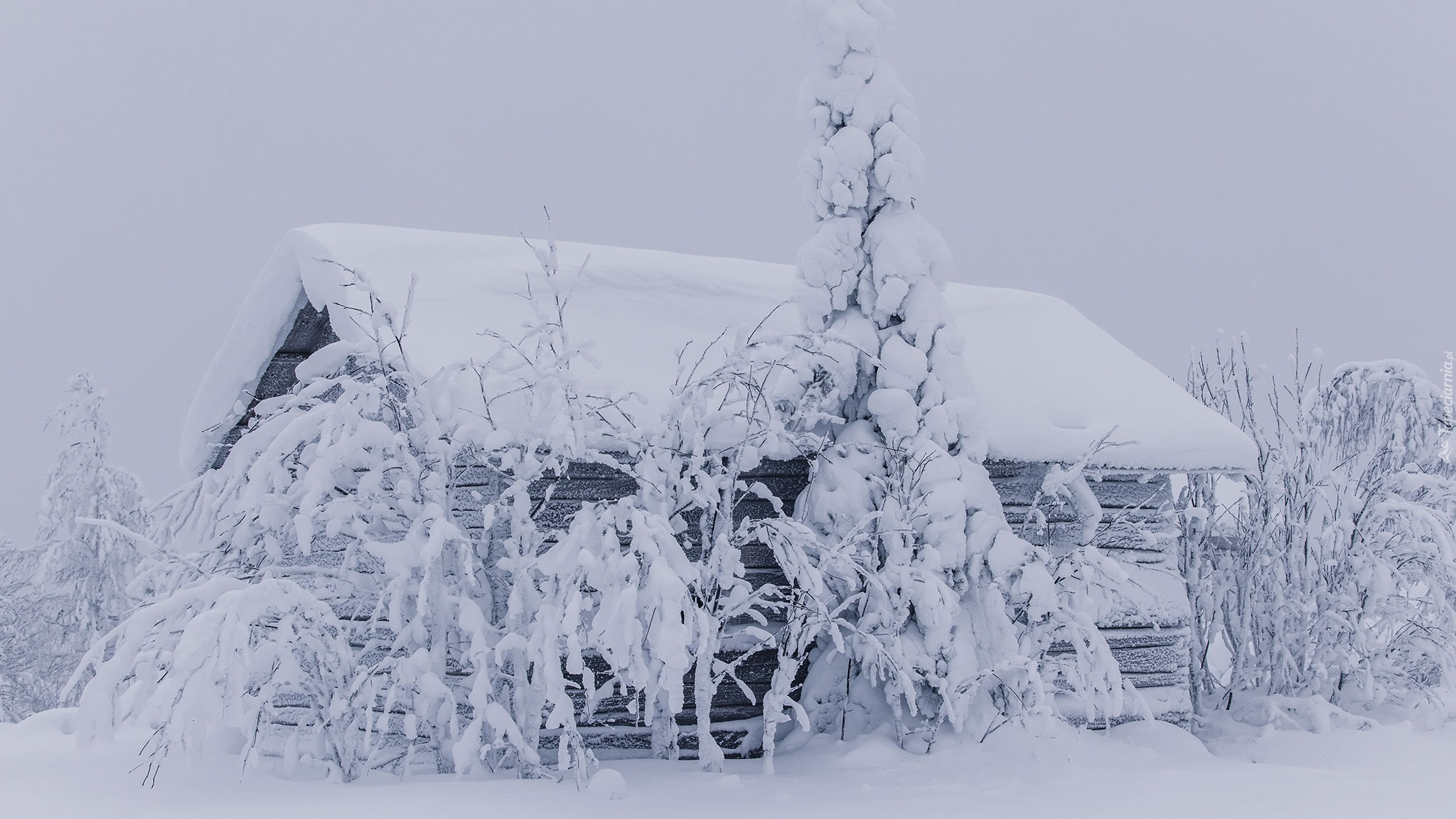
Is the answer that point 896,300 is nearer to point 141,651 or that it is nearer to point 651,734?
point 651,734

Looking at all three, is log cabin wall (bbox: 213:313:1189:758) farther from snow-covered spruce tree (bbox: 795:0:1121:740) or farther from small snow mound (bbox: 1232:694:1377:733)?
small snow mound (bbox: 1232:694:1377:733)

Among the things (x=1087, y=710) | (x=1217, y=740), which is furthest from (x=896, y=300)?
(x=1217, y=740)

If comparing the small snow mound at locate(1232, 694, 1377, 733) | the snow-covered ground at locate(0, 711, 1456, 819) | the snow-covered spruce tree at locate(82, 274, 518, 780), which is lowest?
the small snow mound at locate(1232, 694, 1377, 733)

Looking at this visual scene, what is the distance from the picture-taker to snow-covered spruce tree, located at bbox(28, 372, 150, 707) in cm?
1805

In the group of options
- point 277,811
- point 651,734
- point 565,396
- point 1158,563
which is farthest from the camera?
point 1158,563

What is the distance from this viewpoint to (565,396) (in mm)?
6262

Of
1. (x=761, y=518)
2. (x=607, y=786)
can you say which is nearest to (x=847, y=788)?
(x=607, y=786)

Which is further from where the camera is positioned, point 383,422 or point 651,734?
point 651,734

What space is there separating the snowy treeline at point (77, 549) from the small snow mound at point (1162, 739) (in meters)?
15.0

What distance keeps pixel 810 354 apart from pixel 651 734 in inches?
105

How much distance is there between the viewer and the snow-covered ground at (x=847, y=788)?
5809 millimetres

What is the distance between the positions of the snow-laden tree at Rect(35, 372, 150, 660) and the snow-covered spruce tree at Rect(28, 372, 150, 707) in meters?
0.01

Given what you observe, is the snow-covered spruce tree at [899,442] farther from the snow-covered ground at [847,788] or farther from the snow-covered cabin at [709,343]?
the snow-covered cabin at [709,343]

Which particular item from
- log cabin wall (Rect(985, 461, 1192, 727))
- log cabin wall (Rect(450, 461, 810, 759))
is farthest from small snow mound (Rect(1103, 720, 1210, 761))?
log cabin wall (Rect(450, 461, 810, 759))
